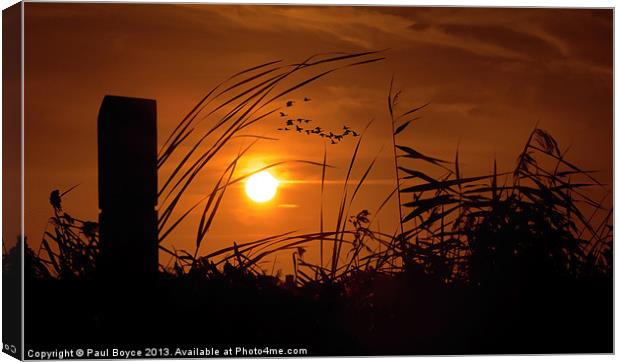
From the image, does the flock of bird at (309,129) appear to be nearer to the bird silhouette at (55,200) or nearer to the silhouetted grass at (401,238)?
the silhouetted grass at (401,238)

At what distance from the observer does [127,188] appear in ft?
18.0

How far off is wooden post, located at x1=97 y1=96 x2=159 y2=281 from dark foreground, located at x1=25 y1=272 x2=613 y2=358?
0.11m

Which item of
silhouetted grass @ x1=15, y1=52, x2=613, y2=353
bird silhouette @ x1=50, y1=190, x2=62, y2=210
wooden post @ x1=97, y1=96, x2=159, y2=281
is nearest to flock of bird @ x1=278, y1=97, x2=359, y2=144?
silhouetted grass @ x1=15, y1=52, x2=613, y2=353

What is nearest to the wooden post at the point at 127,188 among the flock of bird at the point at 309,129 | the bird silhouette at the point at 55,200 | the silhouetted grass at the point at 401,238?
the silhouetted grass at the point at 401,238

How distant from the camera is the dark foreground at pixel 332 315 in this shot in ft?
17.8

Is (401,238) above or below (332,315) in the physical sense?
above

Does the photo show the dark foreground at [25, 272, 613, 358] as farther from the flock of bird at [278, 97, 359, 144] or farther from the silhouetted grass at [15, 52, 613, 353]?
the flock of bird at [278, 97, 359, 144]

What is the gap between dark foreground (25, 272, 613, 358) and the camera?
5430 mm

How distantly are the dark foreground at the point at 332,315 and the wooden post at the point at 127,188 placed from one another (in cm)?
11

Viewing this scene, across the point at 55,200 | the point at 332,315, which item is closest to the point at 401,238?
the point at 332,315

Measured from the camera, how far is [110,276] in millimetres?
5457

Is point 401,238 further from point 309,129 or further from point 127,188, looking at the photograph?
point 127,188

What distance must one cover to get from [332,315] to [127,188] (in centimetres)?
123

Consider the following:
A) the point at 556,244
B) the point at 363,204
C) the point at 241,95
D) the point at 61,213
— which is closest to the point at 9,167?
the point at 61,213
